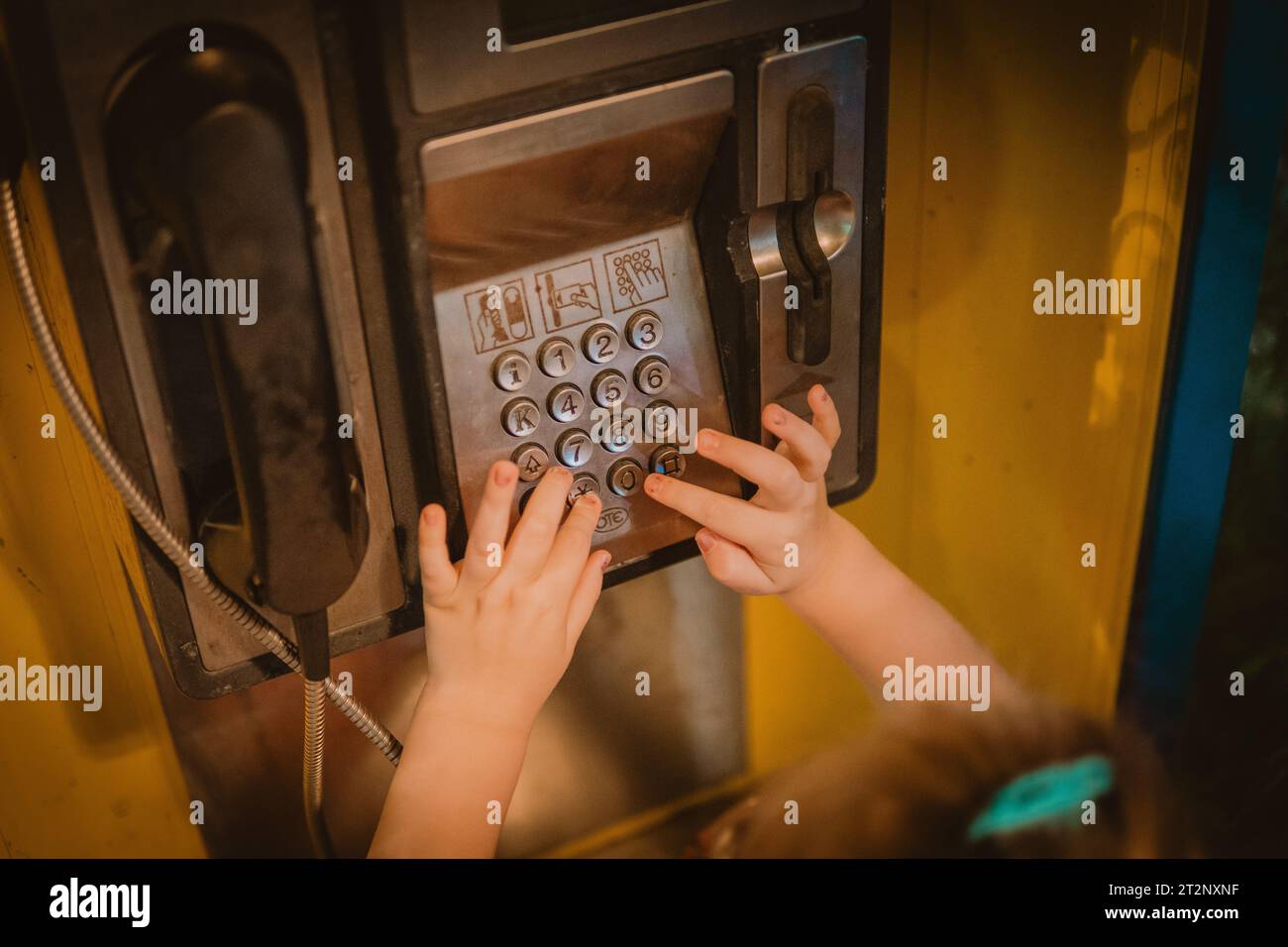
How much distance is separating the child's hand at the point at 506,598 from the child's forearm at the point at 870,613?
259mm

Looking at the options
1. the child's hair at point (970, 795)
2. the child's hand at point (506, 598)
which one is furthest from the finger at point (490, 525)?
the child's hair at point (970, 795)

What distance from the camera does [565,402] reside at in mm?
768

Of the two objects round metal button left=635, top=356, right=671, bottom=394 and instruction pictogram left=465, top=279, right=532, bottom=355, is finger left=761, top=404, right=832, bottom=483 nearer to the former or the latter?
round metal button left=635, top=356, right=671, bottom=394

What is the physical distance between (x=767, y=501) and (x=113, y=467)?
0.47m

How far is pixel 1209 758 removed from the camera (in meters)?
1.26

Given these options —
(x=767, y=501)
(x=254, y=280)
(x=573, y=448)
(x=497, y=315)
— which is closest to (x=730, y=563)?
(x=767, y=501)

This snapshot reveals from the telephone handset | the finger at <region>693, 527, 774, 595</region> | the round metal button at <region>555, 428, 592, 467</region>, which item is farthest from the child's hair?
the telephone handset

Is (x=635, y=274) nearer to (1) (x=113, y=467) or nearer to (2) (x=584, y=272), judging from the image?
(2) (x=584, y=272)

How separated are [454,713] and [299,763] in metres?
0.31

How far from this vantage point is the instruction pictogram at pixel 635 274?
77 cm

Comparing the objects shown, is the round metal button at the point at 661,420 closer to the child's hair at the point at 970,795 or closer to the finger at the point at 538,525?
the finger at the point at 538,525

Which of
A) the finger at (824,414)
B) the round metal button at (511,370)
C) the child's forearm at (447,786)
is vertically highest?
the round metal button at (511,370)
